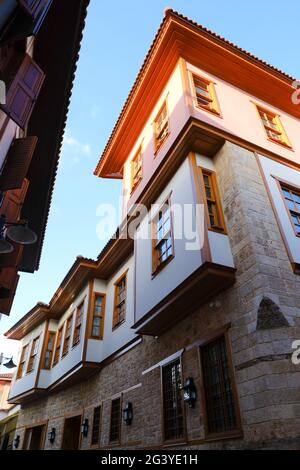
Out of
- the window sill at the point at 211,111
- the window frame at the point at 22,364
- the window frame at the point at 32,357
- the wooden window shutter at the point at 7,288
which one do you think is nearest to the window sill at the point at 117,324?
the wooden window shutter at the point at 7,288

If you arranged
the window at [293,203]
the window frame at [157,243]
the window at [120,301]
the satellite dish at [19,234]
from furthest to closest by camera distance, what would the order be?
the window at [120,301] → the window frame at [157,243] → the window at [293,203] → the satellite dish at [19,234]


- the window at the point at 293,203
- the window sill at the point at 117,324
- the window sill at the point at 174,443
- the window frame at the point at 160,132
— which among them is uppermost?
the window frame at the point at 160,132

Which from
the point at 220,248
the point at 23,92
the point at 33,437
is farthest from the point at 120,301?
the point at 33,437

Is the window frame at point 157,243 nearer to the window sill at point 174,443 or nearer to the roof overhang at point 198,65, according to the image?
the window sill at point 174,443

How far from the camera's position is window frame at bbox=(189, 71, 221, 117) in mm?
8453

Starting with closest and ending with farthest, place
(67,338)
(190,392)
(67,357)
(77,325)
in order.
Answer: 1. (190,392)
2. (67,357)
3. (77,325)
4. (67,338)

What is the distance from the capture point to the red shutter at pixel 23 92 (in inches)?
225

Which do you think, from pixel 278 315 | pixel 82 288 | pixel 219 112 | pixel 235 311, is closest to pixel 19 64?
pixel 219 112

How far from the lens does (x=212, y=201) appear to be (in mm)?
7246

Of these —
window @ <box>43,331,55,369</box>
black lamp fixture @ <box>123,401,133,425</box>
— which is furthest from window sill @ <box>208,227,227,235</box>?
window @ <box>43,331,55,369</box>

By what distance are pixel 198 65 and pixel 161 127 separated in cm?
205

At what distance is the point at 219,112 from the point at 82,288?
27.9ft

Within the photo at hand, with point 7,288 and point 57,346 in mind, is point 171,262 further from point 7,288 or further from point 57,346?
point 57,346

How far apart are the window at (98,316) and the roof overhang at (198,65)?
20.5 feet
